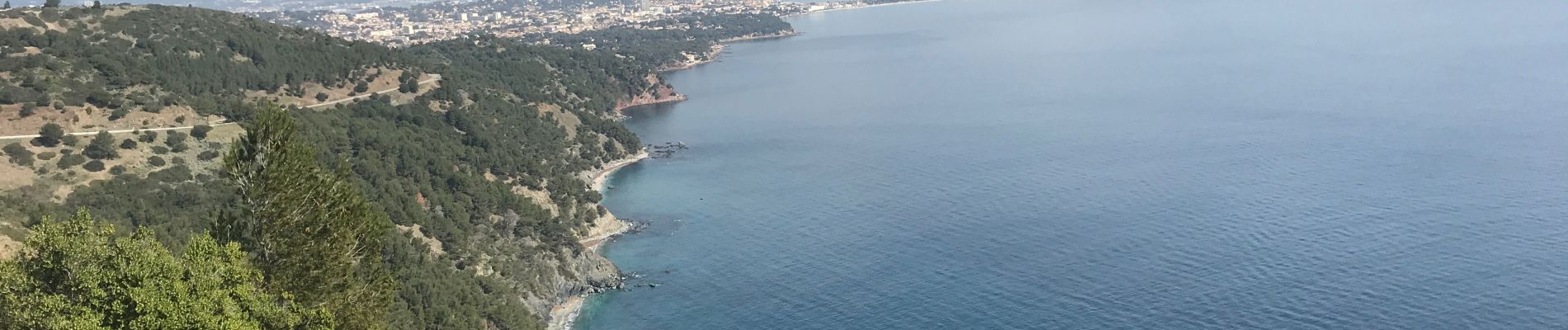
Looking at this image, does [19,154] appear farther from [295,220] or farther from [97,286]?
[97,286]

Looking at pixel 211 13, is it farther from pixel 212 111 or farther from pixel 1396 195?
pixel 1396 195

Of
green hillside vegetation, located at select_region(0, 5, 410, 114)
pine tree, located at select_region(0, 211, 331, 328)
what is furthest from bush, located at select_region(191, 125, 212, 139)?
pine tree, located at select_region(0, 211, 331, 328)

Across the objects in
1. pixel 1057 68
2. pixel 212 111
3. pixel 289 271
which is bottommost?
pixel 1057 68

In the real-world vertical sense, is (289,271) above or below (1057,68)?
above

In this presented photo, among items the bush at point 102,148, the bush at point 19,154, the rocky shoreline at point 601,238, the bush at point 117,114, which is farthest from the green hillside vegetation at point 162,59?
the rocky shoreline at point 601,238

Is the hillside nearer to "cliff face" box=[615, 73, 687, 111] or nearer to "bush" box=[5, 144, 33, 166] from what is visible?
"bush" box=[5, 144, 33, 166]

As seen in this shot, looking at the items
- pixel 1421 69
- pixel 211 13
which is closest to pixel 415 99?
pixel 211 13

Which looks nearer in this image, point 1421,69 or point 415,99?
point 415,99
